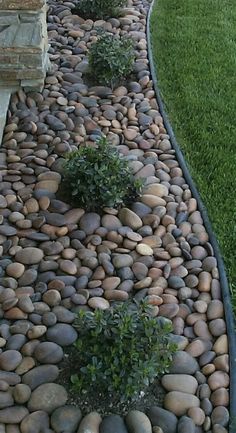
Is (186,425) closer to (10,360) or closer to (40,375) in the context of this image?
(40,375)

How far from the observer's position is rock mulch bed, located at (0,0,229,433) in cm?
187

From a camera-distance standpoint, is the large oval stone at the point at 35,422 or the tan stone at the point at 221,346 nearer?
the large oval stone at the point at 35,422

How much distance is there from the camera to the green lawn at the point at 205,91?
2.80 m

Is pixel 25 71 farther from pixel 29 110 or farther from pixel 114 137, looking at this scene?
pixel 114 137

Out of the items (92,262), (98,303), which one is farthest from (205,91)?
(98,303)

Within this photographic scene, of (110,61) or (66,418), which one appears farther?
(110,61)

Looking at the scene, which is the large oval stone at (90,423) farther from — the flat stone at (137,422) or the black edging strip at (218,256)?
the black edging strip at (218,256)

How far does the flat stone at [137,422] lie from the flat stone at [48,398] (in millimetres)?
203

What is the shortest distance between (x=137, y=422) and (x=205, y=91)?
7.44ft

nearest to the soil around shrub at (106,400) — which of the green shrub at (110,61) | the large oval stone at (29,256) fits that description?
the large oval stone at (29,256)

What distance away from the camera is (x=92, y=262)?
235 centimetres

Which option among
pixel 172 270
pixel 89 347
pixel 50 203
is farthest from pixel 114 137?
pixel 89 347

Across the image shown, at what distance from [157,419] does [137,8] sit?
3418 millimetres

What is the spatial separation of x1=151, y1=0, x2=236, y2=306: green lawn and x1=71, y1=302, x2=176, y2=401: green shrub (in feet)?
1.86
